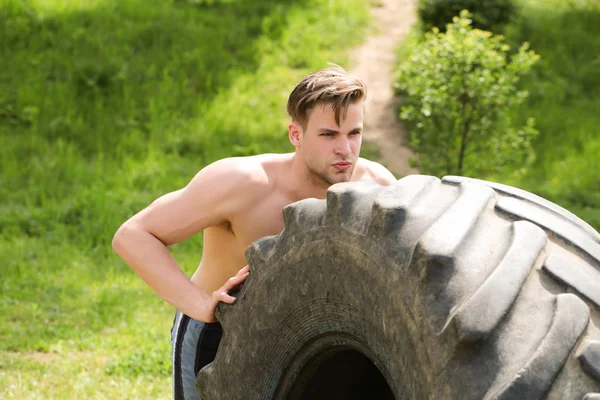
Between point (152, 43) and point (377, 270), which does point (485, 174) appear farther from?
point (377, 270)

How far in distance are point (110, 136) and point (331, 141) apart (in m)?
6.76

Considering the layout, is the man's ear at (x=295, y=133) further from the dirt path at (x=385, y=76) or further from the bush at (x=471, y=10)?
the bush at (x=471, y=10)

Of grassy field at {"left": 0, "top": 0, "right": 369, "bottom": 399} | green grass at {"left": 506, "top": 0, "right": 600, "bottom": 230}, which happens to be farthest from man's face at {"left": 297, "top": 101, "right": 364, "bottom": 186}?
green grass at {"left": 506, "top": 0, "right": 600, "bottom": 230}

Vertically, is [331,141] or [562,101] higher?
[331,141]

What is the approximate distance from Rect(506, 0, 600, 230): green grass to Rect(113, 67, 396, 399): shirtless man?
216 inches

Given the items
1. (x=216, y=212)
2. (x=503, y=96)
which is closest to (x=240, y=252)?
(x=216, y=212)

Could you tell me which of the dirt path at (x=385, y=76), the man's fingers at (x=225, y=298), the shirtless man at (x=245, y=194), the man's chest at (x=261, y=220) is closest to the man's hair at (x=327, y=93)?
the shirtless man at (x=245, y=194)

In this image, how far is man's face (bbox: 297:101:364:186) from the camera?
3.04 m

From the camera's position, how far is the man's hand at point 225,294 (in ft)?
9.35

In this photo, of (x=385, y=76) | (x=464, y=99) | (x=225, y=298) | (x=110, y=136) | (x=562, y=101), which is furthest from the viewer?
(x=385, y=76)

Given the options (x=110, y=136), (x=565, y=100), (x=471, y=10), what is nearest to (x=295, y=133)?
(x=110, y=136)

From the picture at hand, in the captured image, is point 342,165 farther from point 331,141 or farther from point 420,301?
point 420,301

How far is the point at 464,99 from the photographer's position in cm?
824

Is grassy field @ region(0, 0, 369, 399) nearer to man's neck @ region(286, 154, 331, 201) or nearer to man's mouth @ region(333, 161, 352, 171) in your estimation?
man's neck @ region(286, 154, 331, 201)
